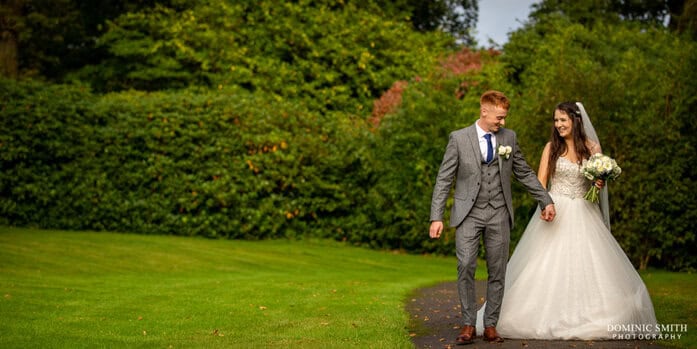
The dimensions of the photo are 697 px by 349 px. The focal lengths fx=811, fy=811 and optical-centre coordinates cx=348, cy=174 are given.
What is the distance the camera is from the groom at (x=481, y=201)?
22.9ft

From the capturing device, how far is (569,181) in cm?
802

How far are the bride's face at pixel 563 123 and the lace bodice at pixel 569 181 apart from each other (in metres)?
0.28

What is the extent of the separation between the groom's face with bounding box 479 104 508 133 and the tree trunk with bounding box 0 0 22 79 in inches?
710

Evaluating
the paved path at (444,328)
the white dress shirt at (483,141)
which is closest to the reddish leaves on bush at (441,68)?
the paved path at (444,328)

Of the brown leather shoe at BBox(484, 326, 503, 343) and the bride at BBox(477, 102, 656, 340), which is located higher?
the bride at BBox(477, 102, 656, 340)

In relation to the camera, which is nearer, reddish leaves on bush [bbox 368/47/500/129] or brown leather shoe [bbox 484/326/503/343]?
brown leather shoe [bbox 484/326/503/343]

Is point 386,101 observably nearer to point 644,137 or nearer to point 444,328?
point 644,137

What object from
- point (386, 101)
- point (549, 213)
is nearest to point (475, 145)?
point (549, 213)

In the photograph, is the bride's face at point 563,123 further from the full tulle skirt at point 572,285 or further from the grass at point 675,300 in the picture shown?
the grass at point 675,300

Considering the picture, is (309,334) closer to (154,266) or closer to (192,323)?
(192,323)

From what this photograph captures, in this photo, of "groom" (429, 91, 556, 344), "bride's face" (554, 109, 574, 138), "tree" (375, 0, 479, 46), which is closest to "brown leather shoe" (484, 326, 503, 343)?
"groom" (429, 91, 556, 344)

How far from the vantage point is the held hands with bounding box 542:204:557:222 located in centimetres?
747

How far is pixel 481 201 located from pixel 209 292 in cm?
509

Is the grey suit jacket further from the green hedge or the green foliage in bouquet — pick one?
the green hedge
